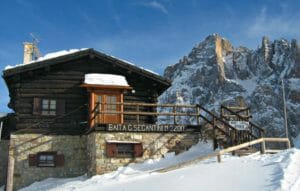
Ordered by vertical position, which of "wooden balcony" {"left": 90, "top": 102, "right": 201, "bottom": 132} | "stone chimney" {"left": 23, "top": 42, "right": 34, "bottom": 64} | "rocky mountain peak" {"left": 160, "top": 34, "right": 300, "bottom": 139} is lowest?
"wooden balcony" {"left": 90, "top": 102, "right": 201, "bottom": 132}

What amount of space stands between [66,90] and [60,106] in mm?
866

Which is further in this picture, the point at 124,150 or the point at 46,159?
the point at 46,159

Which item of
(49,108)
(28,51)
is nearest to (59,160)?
(49,108)

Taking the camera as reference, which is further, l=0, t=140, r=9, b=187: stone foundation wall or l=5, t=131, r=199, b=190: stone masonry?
l=0, t=140, r=9, b=187: stone foundation wall

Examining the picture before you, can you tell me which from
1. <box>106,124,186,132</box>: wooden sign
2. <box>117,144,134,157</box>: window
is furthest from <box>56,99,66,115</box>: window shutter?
<box>117,144,134,157</box>: window

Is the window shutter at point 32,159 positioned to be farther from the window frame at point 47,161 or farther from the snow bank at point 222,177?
the snow bank at point 222,177

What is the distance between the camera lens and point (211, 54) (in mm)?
166000

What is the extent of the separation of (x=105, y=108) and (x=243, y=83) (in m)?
142

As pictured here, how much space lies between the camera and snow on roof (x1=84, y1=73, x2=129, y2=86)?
72.4 feet

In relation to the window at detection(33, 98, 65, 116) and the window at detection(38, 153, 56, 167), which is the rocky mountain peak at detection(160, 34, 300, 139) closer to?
the window at detection(33, 98, 65, 116)

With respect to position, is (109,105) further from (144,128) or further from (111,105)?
(144,128)

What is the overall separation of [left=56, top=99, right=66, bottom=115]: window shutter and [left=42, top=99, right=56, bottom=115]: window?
16 centimetres

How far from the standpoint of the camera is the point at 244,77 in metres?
163

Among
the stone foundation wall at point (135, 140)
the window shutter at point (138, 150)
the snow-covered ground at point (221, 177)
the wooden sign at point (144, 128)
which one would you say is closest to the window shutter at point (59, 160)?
the stone foundation wall at point (135, 140)
